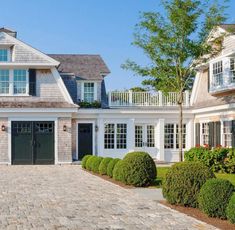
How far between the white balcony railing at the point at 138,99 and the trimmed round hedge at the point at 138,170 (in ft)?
47.8

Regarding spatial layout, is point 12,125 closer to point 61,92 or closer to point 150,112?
point 61,92

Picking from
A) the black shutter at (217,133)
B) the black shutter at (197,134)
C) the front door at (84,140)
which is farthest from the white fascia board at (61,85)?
the black shutter at (217,133)

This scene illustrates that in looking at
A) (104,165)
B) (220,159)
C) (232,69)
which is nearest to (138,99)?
(232,69)

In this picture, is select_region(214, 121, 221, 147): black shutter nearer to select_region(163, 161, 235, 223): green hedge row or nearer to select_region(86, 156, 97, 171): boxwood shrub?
select_region(86, 156, 97, 171): boxwood shrub

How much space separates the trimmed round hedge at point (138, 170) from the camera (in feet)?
53.7

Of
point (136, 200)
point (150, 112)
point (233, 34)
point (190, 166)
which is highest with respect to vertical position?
point (233, 34)

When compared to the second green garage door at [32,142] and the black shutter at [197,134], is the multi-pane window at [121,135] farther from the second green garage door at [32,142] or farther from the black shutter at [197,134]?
the black shutter at [197,134]

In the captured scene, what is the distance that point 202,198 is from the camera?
10531 millimetres

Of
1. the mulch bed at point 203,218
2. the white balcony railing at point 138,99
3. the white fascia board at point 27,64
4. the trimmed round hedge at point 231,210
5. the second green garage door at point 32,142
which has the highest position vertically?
the white fascia board at point 27,64

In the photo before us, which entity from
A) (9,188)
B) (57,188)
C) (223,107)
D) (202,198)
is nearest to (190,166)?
(202,198)

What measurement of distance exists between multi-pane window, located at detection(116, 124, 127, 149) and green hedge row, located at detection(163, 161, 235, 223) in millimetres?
18307

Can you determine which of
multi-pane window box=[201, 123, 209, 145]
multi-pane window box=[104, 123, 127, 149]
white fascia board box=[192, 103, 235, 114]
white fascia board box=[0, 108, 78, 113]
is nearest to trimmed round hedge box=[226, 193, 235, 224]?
white fascia board box=[192, 103, 235, 114]

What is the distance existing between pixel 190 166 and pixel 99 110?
60.0 feet

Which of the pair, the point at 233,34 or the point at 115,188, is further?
the point at 233,34
